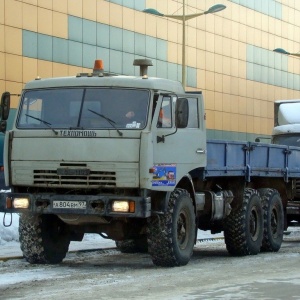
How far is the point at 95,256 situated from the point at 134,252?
141cm

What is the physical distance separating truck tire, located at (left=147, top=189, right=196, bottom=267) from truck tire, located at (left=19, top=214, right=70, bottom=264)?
5.54 ft

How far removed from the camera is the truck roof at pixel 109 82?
52.7ft

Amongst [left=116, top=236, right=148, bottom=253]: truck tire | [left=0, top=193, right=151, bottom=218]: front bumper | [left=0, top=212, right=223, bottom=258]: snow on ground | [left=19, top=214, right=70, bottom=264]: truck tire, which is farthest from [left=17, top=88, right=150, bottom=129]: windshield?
[left=116, top=236, right=148, bottom=253]: truck tire

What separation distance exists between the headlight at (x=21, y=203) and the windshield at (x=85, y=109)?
3.51ft

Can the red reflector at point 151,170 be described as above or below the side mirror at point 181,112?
below

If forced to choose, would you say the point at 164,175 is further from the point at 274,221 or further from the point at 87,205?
the point at 274,221

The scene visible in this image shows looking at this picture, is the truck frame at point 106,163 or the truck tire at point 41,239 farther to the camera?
the truck tire at point 41,239

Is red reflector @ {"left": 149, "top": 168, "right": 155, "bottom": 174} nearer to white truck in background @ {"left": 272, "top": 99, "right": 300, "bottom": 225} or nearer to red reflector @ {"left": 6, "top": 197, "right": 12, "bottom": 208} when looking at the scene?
red reflector @ {"left": 6, "top": 197, "right": 12, "bottom": 208}

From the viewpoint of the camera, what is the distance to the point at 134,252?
65.3ft

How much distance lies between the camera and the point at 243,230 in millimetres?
18953

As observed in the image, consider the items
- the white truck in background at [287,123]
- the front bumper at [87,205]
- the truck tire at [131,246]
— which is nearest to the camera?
the front bumper at [87,205]

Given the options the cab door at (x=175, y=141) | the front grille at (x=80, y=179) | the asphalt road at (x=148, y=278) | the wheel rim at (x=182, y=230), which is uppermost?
the cab door at (x=175, y=141)

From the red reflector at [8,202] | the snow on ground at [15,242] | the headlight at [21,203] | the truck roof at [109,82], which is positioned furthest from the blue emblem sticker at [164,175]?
the snow on ground at [15,242]

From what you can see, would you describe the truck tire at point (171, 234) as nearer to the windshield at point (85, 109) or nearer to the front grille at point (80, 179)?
the front grille at point (80, 179)
